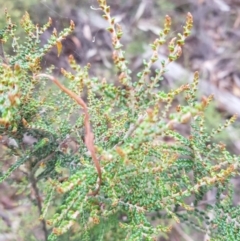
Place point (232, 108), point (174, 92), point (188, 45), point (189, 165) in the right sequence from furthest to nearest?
point (188, 45) → point (232, 108) → point (189, 165) → point (174, 92)

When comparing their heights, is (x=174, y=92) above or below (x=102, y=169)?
above

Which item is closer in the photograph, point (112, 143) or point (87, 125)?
point (87, 125)

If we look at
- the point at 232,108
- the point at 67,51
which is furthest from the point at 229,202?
the point at 67,51

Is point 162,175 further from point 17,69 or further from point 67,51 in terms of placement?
point 67,51

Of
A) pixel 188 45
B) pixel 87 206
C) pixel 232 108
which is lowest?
pixel 87 206

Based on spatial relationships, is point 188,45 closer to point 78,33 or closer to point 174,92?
point 78,33

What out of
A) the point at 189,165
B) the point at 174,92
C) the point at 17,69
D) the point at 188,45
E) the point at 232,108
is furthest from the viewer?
Answer: the point at 188,45

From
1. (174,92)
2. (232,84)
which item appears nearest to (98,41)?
(232,84)

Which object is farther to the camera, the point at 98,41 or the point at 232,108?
the point at 98,41

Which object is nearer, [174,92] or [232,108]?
[174,92]
